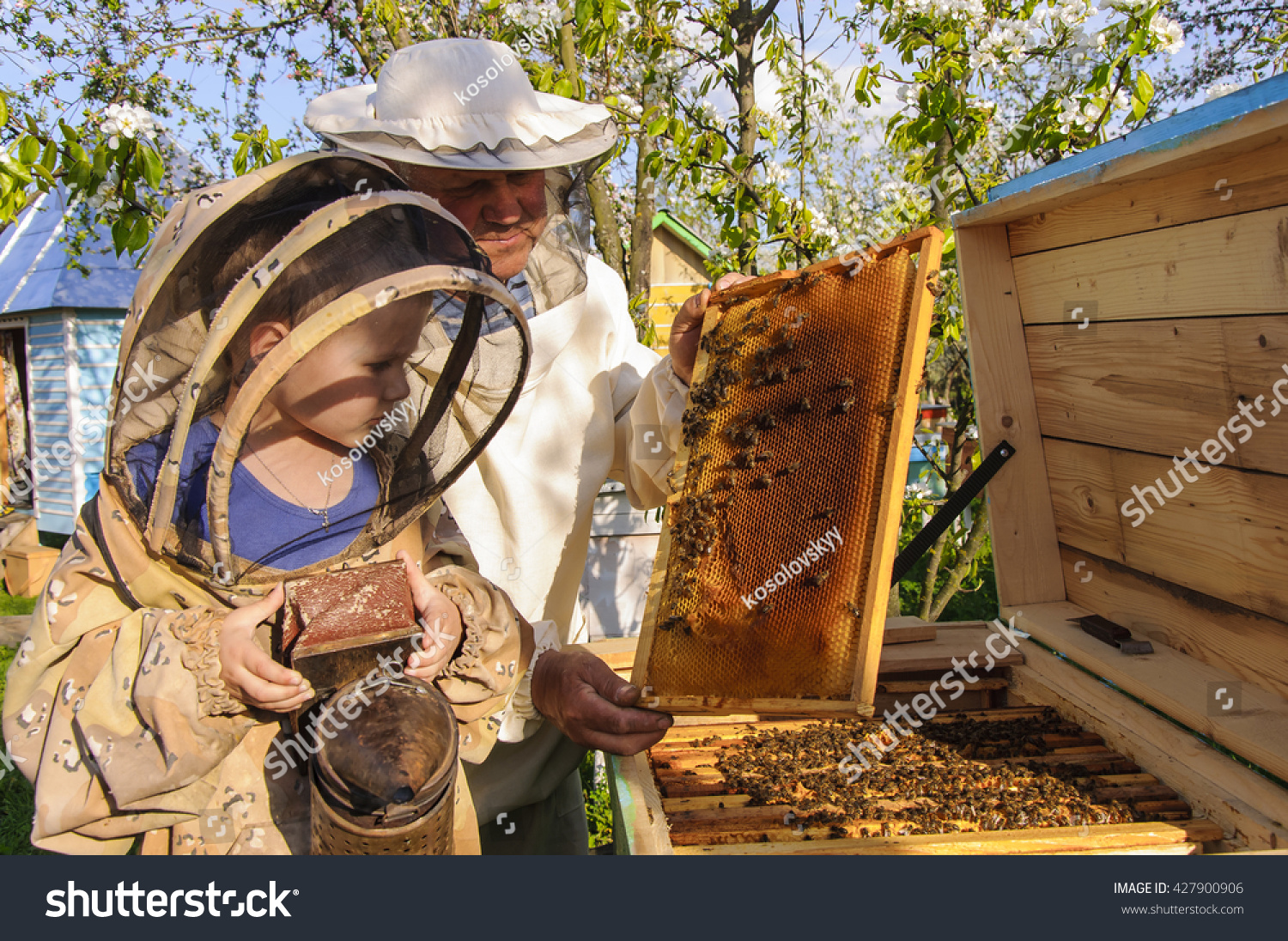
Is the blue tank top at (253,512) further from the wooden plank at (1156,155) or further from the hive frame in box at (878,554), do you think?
the wooden plank at (1156,155)

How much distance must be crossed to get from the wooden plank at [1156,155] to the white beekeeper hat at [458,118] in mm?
1252

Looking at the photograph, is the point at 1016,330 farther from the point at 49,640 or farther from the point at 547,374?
the point at 49,640

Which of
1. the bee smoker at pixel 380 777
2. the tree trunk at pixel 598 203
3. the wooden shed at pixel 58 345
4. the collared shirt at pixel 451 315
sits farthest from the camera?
the wooden shed at pixel 58 345

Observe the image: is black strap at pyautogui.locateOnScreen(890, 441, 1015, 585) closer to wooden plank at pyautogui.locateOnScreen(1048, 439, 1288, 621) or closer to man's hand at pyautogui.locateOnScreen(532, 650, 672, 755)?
wooden plank at pyautogui.locateOnScreen(1048, 439, 1288, 621)

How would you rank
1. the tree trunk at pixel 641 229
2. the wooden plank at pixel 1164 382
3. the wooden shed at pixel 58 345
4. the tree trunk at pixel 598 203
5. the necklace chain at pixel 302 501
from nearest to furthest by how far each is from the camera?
the necklace chain at pixel 302 501, the wooden plank at pixel 1164 382, the tree trunk at pixel 598 203, the tree trunk at pixel 641 229, the wooden shed at pixel 58 345

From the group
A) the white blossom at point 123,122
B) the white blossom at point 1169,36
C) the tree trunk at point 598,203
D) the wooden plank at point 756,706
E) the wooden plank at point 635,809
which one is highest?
the tree trunk at point 598,203

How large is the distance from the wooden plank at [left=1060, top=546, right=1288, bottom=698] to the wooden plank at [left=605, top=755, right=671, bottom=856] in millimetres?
1622

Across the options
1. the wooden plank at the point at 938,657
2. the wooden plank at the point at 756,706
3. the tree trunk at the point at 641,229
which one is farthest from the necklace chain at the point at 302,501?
the tree trunk at the point at 641,229

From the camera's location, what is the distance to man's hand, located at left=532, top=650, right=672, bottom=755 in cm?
191

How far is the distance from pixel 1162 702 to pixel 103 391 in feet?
→ 39.1

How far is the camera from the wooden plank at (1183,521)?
6.71ft

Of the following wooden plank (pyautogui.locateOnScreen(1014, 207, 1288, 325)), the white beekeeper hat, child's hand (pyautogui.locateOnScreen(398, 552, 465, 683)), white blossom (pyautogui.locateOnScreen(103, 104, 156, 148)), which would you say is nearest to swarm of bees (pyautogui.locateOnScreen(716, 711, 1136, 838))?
child's hand (pyautogui.locateOnScreen(398, 552, 465, 683))

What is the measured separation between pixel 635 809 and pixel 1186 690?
1526 mm

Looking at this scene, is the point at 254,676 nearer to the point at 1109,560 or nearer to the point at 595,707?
the point at 595,707
